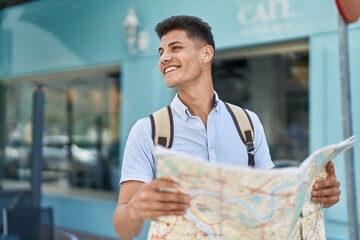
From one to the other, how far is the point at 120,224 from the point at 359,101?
3.51 m

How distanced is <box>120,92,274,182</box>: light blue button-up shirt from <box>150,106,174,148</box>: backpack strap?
0.05 ft

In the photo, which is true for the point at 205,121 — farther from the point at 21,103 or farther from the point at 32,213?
the point at 21,103

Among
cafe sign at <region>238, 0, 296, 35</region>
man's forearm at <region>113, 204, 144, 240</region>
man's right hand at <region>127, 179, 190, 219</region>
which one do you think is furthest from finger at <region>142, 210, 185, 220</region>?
cafe sign at <region>238, 0, 296, 35</region>

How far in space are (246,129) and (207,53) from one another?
1.05 feet

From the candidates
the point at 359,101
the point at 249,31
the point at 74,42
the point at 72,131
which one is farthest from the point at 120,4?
the point at 72,131

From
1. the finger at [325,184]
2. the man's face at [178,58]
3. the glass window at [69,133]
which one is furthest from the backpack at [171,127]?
the glass window at [69,133]

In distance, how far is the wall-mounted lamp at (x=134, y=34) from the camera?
6.24 m

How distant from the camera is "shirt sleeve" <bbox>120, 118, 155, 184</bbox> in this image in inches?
63.7

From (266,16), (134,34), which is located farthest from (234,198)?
(134,34)

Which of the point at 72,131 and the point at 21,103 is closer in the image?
the point at 21,103

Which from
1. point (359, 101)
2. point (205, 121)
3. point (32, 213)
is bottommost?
point (32, 213)

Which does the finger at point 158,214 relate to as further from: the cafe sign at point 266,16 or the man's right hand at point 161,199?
the cafe sign at point 266,16

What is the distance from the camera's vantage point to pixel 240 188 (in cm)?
132

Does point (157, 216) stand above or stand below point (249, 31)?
below
